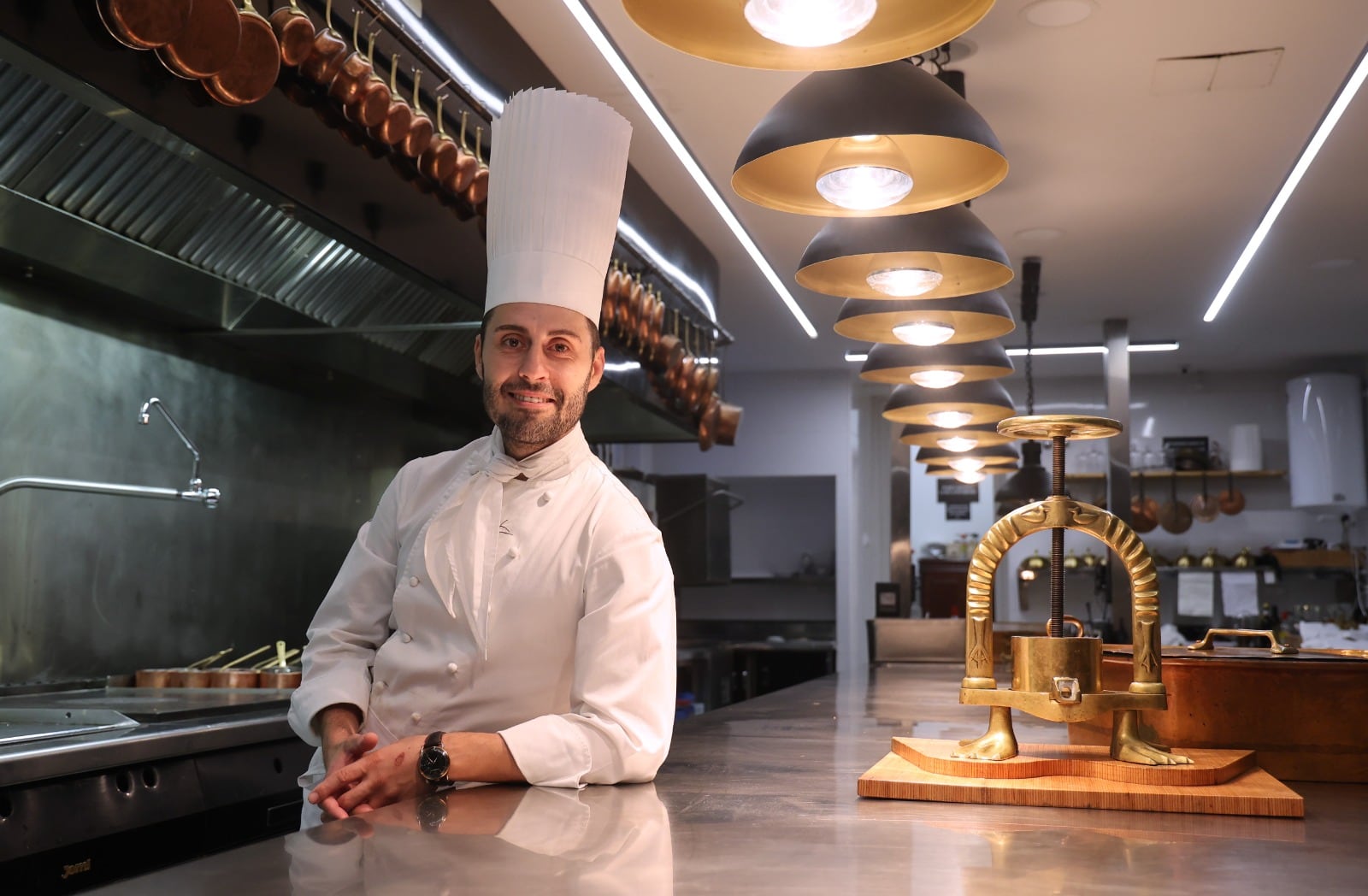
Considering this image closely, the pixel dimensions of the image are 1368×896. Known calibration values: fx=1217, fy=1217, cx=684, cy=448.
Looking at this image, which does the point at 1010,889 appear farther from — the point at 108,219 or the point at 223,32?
the point at 108,219

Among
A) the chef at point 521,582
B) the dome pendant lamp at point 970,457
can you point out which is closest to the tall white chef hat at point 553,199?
the chef at point 521,582

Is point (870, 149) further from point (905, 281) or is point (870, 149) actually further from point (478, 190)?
point (478, 190)

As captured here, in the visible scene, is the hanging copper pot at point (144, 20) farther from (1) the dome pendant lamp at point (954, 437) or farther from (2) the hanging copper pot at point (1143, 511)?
(2) the hanging copper pot at point (1143, 511)

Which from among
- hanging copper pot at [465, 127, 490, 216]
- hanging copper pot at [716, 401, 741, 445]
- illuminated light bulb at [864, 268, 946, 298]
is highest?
hanging copper pot at [465, 127, 490, 216]

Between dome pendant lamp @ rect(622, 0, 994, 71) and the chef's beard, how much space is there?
0.50 m

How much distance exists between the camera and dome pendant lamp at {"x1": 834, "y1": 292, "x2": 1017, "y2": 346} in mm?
2873

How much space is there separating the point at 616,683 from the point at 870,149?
0.99 metres

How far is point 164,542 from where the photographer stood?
332cm

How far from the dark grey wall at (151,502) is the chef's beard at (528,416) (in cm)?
172

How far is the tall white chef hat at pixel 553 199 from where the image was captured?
1790 mm

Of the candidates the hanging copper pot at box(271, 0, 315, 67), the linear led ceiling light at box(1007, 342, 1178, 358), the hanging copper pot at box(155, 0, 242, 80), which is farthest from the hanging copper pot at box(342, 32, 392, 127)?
the linear led ceiling light at box(1007, 342, 1178, 358)

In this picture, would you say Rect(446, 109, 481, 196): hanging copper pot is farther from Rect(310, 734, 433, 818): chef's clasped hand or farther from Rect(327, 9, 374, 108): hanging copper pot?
Rect(310, 734, 433, 818): chef's clasped hand

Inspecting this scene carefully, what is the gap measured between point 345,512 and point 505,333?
2.64 m

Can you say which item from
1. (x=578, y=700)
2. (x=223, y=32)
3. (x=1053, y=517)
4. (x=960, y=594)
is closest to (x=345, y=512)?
(x=223, y=32)
